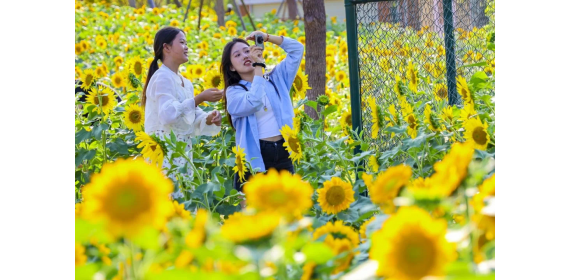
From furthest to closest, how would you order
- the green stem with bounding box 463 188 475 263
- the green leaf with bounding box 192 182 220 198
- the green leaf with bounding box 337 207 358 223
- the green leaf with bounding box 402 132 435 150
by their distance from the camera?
the green leaf with bounding box 192 182 220 198 < the green leaf with bounding box 402 132 435 150 < the green leaf with bounding box 337 207 358 223 < the green stem with bounding box 463 188 475 263

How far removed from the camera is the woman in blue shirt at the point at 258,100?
110 inches

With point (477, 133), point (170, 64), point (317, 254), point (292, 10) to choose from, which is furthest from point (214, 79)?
point (292, 10)

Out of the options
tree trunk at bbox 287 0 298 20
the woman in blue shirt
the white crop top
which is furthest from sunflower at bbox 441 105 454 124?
tree trunk at bbox 287 0 298 20

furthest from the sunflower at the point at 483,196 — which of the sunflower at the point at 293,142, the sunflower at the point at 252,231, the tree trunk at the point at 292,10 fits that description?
the tree trunk at the point at 292,10

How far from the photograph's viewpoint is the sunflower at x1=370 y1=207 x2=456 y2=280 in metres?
0.67

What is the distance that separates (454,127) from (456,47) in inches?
43.2

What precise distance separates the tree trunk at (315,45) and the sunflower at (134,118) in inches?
48.9

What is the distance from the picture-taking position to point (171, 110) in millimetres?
2777

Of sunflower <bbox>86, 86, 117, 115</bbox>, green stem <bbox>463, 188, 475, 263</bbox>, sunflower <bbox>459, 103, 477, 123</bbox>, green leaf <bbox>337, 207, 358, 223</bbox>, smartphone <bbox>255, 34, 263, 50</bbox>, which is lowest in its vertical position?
green leaf <bbox>337, 207, 358, 223</bbox>

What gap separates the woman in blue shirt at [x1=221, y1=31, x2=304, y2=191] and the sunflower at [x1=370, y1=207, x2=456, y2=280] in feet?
6.85

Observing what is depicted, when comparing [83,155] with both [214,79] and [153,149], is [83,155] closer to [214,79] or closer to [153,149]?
[153,149]

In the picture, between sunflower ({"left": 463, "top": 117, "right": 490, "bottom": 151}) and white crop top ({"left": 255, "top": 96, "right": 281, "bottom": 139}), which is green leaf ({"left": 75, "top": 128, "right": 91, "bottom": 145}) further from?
sunflower ({"left": 463, "top": 117, "right": 490, "bottom": 151})

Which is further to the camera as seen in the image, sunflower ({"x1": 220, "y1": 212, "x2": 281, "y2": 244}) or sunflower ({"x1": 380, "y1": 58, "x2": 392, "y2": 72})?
sunflower ({"x1": 380, "y1": 58, "x2": 392, "y2": 72})

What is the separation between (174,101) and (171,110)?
64 mm
